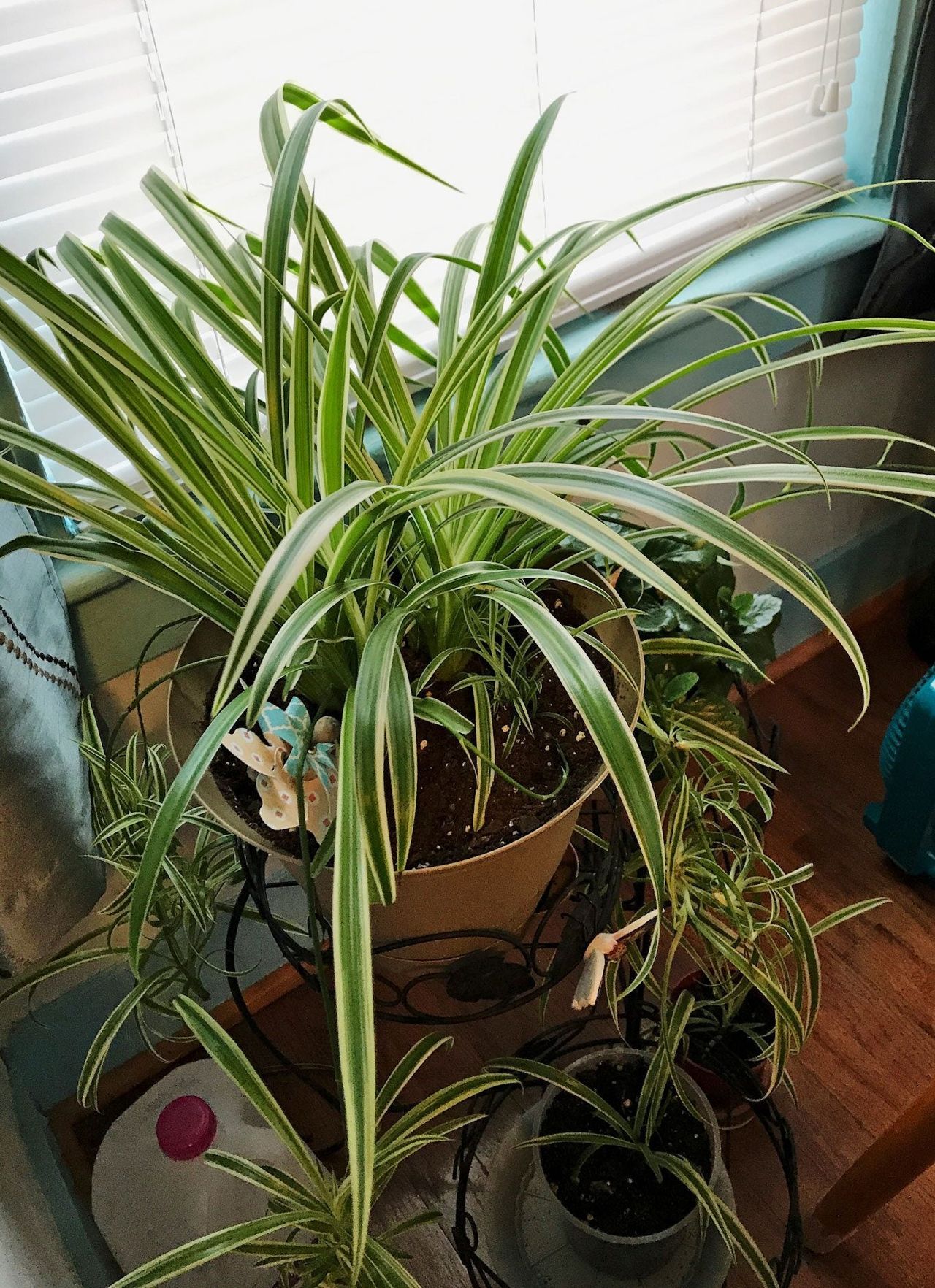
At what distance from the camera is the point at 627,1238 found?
835 millimetres

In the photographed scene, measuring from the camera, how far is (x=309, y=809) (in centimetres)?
59

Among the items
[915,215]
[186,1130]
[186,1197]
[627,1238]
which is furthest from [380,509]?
[915,215]

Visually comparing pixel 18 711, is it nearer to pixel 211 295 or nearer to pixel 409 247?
pixel 211 295

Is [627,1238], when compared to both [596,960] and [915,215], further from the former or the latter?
[915,215]

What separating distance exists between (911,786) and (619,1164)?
665mm

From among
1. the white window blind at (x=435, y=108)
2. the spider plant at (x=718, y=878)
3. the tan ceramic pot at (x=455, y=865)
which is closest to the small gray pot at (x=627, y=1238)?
the spider plant at (x=718, y=878)

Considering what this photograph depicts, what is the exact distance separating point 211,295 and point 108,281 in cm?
6

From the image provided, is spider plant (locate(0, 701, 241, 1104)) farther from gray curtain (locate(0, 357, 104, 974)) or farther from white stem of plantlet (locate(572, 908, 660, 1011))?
white stem of plantlet (locate(572, 908, 660, 1011))

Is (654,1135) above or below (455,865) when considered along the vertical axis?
below

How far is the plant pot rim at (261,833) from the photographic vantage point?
58 centimetres

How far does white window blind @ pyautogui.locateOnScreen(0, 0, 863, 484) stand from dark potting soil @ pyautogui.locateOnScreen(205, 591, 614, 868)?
0.45 metres

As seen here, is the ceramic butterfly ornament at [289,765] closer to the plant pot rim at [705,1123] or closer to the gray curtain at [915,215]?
the plant pot rim at [705,1123]

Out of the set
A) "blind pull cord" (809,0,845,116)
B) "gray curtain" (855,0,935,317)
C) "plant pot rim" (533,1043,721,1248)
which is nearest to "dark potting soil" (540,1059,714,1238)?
"plant pot rim" (533,1043,721,1248)

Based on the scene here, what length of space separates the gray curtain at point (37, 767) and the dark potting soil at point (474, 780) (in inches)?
6.4
